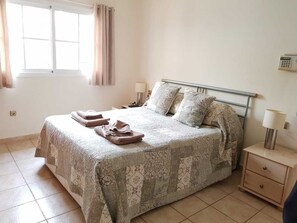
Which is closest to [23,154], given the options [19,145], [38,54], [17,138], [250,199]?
[19,145]

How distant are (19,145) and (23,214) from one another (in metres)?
1.70

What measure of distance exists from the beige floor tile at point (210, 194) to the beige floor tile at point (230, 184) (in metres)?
0.08

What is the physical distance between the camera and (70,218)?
198 cm

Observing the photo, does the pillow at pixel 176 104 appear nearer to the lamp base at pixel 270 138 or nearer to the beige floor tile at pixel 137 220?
the lamp base at pixel 270 138

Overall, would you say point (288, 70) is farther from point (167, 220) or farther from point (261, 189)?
point (167, 220)

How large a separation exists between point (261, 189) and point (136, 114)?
173cm

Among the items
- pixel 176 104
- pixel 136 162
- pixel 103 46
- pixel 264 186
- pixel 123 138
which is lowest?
pixel 264 186

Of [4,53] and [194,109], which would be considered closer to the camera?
[194,109]

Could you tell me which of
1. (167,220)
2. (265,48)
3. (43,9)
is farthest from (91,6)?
(167,220)

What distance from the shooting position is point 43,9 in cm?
350

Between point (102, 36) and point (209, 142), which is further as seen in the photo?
point (102, 36)

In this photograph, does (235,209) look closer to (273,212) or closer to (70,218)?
(273,212)

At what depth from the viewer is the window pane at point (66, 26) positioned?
3662 mm

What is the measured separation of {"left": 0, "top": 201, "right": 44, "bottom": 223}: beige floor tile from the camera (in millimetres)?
1916
